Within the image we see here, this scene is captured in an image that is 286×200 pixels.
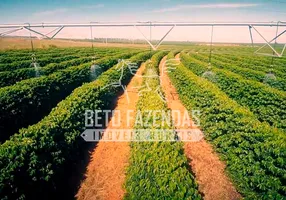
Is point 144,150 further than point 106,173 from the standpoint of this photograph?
No

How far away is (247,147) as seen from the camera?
7.78m

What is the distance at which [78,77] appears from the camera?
1962 cm

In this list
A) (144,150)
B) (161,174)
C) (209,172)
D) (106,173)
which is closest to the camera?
(161,174)

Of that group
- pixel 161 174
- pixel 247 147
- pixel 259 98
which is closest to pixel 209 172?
pixel 247 147

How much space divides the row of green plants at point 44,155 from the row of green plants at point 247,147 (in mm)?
6037

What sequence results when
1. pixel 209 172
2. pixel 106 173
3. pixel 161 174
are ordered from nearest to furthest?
pixel 161 174 → pixel 106 173 → pixel 209 172

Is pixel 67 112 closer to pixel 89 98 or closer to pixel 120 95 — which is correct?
pixel 89 98

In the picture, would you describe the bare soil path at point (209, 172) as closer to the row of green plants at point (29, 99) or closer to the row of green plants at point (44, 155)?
the row of green plants at point (44, 155)

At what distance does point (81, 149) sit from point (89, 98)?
3177 mm

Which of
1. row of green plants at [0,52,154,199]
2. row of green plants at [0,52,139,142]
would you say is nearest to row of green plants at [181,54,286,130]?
row of green plants at [0,52,154,199]

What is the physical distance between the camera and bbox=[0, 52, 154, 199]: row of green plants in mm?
5523

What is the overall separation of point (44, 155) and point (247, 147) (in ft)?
22.3

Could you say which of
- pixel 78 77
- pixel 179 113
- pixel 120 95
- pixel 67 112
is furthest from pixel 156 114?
pixel 78 77

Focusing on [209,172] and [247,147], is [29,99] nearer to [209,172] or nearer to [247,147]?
[209,172]
